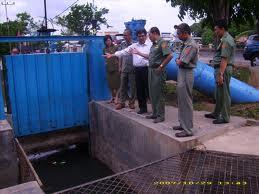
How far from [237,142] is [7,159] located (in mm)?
3872

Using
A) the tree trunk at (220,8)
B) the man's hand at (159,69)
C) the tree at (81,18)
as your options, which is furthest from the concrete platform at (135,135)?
the tree at (81,18)

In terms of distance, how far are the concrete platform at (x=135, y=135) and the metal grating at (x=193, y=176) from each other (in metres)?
0.29

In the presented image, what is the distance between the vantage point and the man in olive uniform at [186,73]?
4914mm

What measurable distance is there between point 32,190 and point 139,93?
3364mm

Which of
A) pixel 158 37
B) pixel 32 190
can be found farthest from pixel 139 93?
pixel 32 190

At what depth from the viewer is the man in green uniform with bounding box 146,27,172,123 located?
553cm

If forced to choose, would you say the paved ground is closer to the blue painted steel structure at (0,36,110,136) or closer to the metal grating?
the metal grating

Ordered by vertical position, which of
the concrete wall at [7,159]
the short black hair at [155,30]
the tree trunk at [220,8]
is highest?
the tree trunk at [220,8]

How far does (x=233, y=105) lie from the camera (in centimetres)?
724

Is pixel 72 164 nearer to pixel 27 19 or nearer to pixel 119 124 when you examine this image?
pixel 119 124

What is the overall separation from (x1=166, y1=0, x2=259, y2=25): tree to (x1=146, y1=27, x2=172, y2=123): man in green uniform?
589cm

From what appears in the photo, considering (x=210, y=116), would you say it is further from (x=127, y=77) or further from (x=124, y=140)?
(x=127, y=77)

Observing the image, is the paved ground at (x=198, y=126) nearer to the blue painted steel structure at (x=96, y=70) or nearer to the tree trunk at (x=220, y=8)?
the blue painted steel structure at (x=96, y=70)

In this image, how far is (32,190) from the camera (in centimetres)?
360
